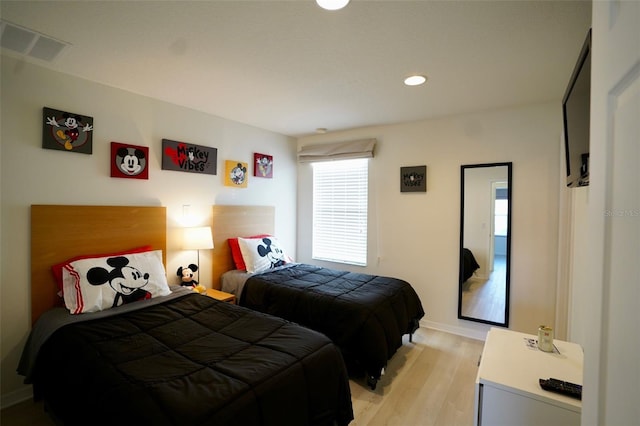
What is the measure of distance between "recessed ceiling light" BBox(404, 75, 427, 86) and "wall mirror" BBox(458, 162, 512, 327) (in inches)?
50.0

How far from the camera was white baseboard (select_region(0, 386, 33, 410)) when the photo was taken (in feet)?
6.78

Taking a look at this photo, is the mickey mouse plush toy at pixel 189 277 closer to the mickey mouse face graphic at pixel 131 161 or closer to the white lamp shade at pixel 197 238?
the white lamp shade at pixel 197 238

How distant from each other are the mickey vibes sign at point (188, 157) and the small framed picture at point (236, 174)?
0.16m

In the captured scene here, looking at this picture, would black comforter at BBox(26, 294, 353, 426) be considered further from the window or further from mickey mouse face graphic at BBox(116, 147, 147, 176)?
the window

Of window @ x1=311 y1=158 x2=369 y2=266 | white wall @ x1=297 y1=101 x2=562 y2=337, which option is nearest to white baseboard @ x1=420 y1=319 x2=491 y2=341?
white wall @ x1=297 y1=101 x2=562 y2=337

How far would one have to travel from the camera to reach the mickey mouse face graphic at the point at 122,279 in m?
2.18

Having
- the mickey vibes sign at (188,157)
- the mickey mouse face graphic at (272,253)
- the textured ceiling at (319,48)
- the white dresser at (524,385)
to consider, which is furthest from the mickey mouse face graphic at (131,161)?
the white dresser at (524,385)

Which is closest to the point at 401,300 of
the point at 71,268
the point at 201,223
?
the point at 201,223

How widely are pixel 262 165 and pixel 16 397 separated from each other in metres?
3.02

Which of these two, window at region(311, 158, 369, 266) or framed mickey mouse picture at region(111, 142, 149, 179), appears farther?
window at region(311, 158, 369, 266)

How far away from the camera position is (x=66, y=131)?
2.30 meters

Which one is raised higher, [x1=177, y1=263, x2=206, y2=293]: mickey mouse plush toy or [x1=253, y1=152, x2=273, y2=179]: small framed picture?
[x1=253, y1=152, x2=273, y2=179]: small framed picture

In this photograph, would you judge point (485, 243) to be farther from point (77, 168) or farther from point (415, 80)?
point (77, 168)

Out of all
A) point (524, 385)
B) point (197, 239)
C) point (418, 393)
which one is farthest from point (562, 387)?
point (197, 239)
